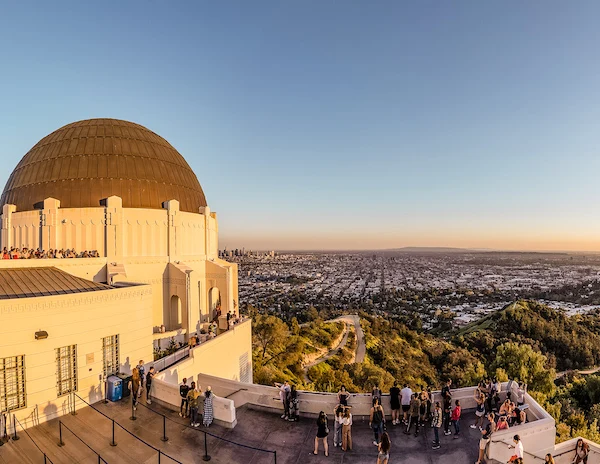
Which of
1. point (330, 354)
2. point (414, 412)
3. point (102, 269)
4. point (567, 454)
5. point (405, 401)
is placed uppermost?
point (102, 269)

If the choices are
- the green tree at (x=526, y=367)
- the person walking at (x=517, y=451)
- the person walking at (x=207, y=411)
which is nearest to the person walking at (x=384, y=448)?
the person walking at (x=517, y=451)

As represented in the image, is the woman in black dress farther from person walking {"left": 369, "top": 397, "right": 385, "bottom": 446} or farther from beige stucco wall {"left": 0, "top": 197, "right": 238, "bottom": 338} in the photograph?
beige stucco wall {"left": 0, "top": 197, "right": 238, "bottom": 338}

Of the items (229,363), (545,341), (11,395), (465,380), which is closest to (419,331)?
Result: (545,341)

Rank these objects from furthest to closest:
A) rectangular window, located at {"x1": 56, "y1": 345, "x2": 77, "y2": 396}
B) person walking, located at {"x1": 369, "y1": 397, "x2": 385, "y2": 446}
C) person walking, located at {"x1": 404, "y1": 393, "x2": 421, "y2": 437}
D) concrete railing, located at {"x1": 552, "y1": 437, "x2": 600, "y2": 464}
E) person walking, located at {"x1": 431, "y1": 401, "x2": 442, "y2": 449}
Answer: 1. rectangular window, located at {"x1": 56, "y1": 345, "x2": 77, "y2": 396}
2. concrete railing, located at {"x1": 552, "y1": 437, "x2": 600, "y2": 464}
3. person walking, located at {"x1": 404, "y1": 393, "x2": 421, "y2": 437}
4. person walking, located at {"x1": 369, "y1": 397, "x2": 385, "y2": 446}
5. person walking, located at {"x1": 431, "y1": 401, "x2": 442, "y2": 449}

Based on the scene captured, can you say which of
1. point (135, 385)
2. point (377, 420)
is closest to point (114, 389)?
point (135, 385)

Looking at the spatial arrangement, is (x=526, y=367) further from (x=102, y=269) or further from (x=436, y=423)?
(x=102, y=269)

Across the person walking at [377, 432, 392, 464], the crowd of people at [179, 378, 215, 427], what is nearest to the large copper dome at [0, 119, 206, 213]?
the crowd of people at [179, 378, 215, 427]
